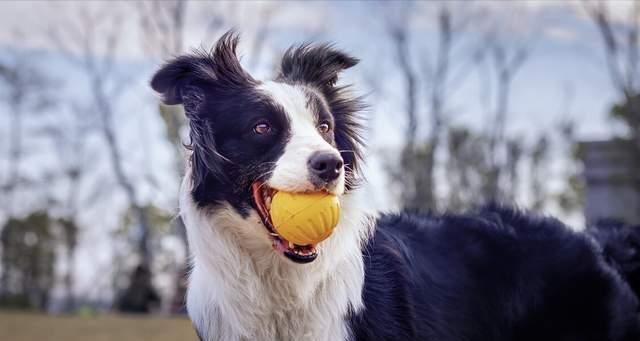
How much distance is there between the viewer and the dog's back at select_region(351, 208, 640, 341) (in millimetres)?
4062

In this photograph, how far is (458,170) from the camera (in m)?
39.8

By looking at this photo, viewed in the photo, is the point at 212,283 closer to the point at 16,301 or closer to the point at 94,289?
the point at 16,301

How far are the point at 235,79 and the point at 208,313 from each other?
4.10ft

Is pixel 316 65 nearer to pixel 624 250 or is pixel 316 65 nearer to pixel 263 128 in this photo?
pixel 263 128

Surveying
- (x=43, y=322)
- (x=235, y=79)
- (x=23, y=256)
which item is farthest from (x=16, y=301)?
(x=235, y=79)

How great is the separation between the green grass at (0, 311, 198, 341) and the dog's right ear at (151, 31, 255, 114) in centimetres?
795

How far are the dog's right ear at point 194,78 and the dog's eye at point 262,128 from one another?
0.38 meters

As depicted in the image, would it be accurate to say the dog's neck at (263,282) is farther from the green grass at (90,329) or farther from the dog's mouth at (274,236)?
the green grass at (90,329)

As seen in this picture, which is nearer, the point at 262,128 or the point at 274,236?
the point at 274,236

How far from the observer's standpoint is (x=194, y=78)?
13.8 feet

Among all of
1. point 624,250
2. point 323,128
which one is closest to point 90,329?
point 624,250

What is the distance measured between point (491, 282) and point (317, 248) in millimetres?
1246

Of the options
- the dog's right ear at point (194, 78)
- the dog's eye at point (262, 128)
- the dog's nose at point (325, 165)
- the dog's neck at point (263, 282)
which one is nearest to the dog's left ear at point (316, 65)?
the dog's right ear at point (194, 78)

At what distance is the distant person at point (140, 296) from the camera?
26016mm
